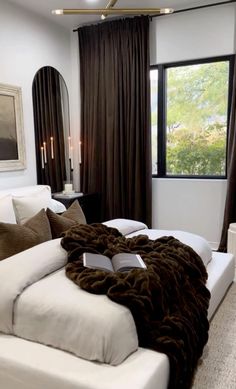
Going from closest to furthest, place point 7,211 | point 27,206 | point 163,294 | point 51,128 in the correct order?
point 163,294
point 7,211
point 27,206
point 51,128

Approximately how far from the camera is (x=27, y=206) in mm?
2975

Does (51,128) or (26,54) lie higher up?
(26,54)

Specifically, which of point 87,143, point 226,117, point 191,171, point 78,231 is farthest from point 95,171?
point 78,231

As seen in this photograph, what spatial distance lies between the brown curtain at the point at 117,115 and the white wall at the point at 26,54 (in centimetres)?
41

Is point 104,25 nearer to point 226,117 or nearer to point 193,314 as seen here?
point 226,117

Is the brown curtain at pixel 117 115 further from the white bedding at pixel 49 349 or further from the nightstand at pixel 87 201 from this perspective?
the white bedding at pixel 49 349

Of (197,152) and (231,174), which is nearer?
(231,174)

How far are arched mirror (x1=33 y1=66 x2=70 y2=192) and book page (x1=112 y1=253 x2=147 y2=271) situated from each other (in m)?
2.51

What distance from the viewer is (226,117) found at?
3895mm

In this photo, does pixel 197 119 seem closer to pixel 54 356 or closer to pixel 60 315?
pixel 60 315

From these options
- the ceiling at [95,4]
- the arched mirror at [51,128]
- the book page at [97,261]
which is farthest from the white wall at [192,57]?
the book page at [97,261]

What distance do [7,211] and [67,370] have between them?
1.72 meters

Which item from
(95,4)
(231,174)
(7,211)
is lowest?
(7,211)

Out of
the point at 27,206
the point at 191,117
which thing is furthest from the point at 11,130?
the point at 191,117
